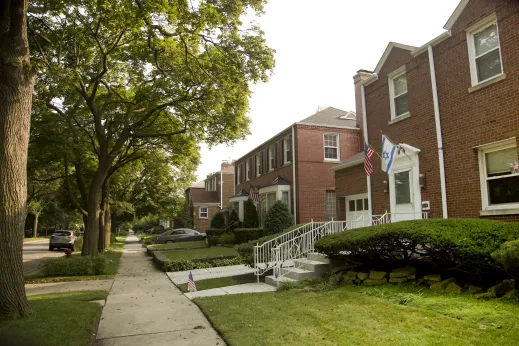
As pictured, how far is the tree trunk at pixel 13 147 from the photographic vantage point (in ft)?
20.7

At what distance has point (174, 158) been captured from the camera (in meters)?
22.8

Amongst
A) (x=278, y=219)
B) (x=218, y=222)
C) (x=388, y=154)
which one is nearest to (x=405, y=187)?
(x=388, y=154)

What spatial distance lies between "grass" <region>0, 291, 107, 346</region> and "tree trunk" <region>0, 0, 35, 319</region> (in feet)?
1.50

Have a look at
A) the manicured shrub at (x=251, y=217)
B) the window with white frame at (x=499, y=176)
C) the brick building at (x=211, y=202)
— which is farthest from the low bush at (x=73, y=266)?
the brick building at (x=211, y=202)

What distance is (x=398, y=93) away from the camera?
1248 centimetres

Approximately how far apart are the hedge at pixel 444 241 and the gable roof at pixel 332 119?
1390 centimetres

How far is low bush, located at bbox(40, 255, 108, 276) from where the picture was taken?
13.8 meters

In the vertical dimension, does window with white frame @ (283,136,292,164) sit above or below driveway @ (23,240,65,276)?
above

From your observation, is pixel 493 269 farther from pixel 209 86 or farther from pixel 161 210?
pixel 161 210

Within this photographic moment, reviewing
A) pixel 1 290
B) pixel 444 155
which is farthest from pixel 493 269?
pixel 1 290

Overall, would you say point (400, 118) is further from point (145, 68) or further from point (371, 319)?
point (145, 68)

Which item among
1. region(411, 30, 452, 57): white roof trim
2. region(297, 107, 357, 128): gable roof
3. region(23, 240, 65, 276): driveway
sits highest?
region(297, 107, 357, 128): gable roof

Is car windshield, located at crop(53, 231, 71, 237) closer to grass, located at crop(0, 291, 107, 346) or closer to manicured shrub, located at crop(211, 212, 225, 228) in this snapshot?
manicured shrub, located at crop(211, 212, 225, 228)

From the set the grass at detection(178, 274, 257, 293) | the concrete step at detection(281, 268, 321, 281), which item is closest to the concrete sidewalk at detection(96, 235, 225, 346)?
the grass at detection(178, 274, 257, 293)
